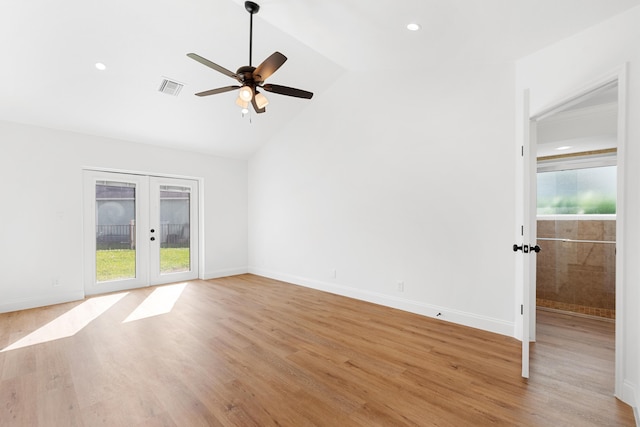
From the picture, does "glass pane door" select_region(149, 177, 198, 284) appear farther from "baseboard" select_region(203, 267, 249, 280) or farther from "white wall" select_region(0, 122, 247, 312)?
"white wall" select_region(0, 122, 247, 312)

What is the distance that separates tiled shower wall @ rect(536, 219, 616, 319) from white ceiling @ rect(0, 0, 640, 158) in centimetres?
265

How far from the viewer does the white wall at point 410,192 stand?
3.37 m

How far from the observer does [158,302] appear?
15.1 feet

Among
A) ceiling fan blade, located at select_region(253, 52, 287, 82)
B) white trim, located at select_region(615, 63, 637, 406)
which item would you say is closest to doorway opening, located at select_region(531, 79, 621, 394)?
white trim, located at select_region(615, 63, 637, 406)

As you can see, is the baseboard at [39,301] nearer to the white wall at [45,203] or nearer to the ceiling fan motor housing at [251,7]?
the white wall at [45,203]

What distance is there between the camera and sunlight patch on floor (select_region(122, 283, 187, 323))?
4027 mm

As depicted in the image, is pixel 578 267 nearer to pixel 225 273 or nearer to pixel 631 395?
pixel 631 395

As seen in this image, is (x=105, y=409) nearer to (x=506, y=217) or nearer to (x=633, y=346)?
(x=633, y=346)

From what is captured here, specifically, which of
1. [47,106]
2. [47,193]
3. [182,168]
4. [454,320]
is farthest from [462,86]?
[47,193]

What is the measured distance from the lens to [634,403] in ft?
6.54

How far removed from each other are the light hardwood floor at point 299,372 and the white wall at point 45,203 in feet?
1.98

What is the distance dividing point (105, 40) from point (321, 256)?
4078mm

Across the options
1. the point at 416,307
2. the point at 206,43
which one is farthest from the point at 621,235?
the point at 206,43

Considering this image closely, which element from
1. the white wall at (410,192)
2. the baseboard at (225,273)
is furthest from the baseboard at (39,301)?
the white wall at (410,192)
